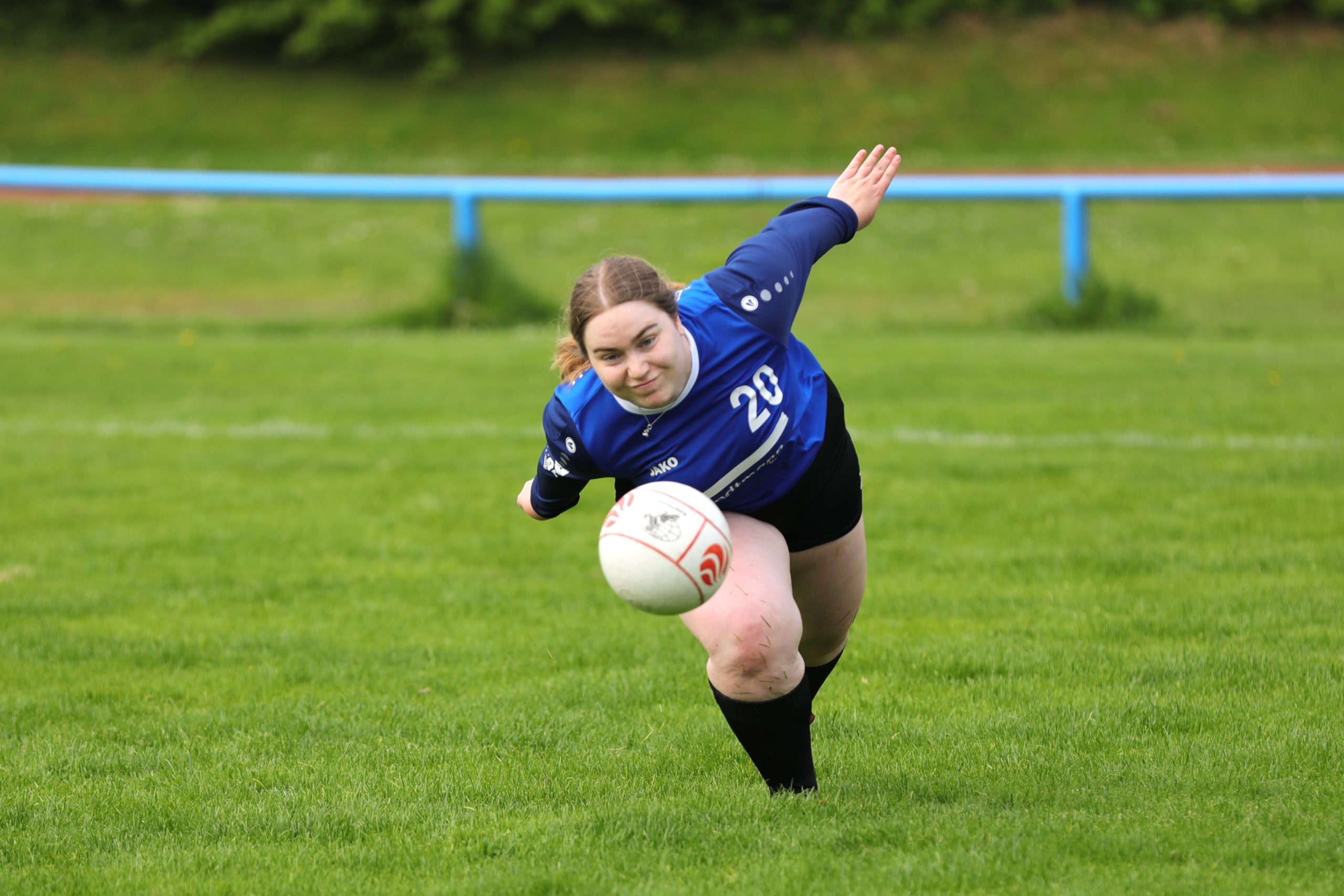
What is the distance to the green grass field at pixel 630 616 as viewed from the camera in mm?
4008

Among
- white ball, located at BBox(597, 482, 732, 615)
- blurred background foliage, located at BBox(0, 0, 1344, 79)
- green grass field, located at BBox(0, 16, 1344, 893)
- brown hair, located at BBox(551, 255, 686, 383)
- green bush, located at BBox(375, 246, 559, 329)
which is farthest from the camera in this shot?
blurred background foliage, located at BBox(0, 0, 1344, 79)

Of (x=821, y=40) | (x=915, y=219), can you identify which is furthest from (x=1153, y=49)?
(x=915, y=219)

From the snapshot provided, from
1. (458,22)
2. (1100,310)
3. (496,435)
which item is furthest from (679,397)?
(458,22)

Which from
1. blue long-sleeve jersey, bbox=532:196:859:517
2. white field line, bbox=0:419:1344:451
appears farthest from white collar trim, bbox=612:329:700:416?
white field line, bbox=0:419:1344:451

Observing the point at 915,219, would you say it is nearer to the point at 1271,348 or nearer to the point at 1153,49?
the point at 1271,348

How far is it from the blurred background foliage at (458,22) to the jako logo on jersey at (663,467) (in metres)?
32.8

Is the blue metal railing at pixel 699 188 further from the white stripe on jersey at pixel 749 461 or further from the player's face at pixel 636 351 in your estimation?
the player's face at pixel 636 351

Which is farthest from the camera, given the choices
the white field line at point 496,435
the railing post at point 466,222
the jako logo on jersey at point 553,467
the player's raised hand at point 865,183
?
the railing post at point 466,222

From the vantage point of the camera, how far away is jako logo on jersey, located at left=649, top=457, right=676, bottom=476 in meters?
4.15

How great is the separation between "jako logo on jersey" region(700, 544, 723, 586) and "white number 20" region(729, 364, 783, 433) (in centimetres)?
45

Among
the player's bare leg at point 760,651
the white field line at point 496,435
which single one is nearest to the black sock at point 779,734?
the player's bare leg at point 760,651

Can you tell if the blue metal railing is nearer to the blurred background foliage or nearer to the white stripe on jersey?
the white stripe on jersey

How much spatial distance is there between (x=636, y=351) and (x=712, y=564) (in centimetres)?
59

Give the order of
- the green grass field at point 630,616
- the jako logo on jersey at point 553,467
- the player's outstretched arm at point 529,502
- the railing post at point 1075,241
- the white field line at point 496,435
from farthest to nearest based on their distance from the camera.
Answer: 1. the railing post at point 1075,241
2. the white field line at point 496,435
3. the player's outstretched arm at point 529,502
4. the jako logo on jersey at point 553,467
5. the green grass field at point 630,616
